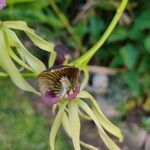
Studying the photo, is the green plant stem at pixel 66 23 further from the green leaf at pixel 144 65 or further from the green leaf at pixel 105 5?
the green leaf at pixel 144 65

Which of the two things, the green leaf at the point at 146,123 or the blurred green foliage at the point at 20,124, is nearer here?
the blurred green foliage at the point at 20,124

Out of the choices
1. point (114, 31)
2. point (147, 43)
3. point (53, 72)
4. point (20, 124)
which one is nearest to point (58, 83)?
point (53, 72)

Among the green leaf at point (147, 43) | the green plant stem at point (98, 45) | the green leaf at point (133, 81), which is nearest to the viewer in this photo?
the green plant stem at point (98, 45)

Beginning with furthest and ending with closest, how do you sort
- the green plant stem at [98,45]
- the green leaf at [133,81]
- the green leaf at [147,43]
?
the green leaf at [133,81] → the green leaf at [147,43] → the green plant stem at [98,45]

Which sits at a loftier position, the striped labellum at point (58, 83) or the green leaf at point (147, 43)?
the green leaf at point (147, 43)

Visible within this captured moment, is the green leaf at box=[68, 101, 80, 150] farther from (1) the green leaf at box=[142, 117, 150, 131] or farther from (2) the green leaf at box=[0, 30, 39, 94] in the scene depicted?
(1) the green leaf at box=[142, 117, 150, 131]

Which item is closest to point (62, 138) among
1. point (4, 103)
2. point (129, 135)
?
point (4, 103)

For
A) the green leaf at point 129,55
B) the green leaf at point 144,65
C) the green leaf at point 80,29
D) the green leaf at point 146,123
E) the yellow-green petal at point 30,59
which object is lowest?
the green leaf at point 146,123

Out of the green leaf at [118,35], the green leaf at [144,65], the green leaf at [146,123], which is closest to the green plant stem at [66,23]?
the green leaf at [118,35]
